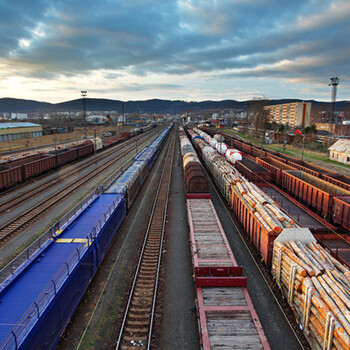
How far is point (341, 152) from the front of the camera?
4850cm

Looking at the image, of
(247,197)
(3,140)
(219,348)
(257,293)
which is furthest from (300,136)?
(3,140)

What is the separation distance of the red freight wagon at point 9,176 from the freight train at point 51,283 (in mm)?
16167

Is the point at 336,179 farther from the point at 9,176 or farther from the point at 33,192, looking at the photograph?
the point at 9,176

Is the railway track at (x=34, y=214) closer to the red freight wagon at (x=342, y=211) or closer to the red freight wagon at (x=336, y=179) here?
the red freight wagon at (x=342, y=211)

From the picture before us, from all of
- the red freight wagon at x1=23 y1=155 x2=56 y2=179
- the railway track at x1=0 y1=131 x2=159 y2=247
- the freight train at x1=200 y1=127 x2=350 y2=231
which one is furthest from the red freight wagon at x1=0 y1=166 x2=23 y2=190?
the freight train at x1=200 y1=127 x2=350 y2=231

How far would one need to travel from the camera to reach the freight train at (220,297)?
30.2ft

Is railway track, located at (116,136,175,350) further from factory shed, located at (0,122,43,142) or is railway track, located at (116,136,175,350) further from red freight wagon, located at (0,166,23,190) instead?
factory shed, located at (0,122,43,142)

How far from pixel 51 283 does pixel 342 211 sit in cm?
1819

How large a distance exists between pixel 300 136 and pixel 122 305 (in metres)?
76.1

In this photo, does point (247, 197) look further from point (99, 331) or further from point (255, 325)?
point (99, 331)

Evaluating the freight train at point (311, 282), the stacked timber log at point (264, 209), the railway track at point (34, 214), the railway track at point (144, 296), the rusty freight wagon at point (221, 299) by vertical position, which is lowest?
the railway track at point (144, 296)

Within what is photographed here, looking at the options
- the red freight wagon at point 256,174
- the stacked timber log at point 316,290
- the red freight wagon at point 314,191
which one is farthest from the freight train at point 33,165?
the red freight wagon at point 314,191

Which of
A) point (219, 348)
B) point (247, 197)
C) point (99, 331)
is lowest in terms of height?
point (99, 331)

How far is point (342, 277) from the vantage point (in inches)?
408
